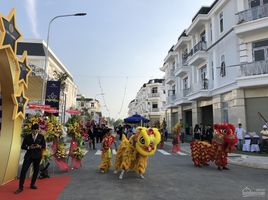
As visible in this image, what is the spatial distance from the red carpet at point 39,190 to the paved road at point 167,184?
9.6 inches

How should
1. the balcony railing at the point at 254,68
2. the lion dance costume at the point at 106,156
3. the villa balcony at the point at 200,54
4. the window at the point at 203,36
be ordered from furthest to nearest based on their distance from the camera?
the window at the point at 203,36 → the villa balcony at the point at 200,54 → the balcony railing at the point at 254,68 → the lion dance costume at the point at 106,156

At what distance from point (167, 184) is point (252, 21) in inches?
563

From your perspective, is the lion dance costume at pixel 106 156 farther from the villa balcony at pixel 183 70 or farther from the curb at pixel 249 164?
the villa balcony at pixel 183 70

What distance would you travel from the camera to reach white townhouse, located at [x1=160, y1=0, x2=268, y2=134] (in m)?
18.9

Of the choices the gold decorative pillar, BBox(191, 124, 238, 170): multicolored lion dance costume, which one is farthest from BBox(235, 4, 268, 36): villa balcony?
the gold decorative pillar

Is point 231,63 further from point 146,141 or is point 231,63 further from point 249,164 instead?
point 146,141

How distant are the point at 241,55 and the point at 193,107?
10.6 m

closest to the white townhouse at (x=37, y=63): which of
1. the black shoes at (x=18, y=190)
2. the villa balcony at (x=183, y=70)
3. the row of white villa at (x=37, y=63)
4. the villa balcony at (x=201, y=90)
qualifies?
the row of white villa at (x=37, y=63)

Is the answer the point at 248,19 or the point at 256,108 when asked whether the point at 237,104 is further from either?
the point at 248,19

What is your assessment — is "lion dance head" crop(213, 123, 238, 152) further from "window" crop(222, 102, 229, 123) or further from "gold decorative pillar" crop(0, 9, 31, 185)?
"window" crop(222, 102, 229, 123)

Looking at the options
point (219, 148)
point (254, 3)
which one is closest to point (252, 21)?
point (254, 3)

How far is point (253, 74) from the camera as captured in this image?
61.5 ft

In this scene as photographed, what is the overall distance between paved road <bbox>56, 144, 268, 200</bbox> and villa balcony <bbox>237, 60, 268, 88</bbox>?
27.9 feet

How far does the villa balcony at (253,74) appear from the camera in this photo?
59.9 feet
